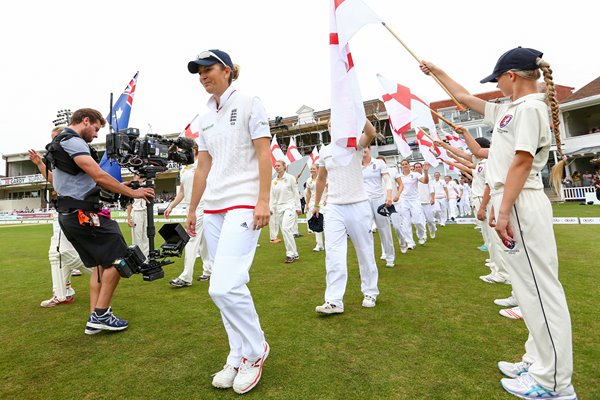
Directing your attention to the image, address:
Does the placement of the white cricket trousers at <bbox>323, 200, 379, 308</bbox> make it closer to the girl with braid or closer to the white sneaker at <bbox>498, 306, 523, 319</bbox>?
the white sneaker at <bbox>498, 306, 523, 319</bbox>

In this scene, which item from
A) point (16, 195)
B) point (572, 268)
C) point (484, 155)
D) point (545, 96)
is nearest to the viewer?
point (545, 96)

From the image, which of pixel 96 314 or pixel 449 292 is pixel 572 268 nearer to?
pixel 449 292

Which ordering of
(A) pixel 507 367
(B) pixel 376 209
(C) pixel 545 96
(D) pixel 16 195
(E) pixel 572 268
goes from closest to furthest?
1. (C) pixel 545 96
2. (A) pixel 507 367
3. (E) pixel 572 268
4. (B) pixel 376 209
5. (D) pixel 16 195

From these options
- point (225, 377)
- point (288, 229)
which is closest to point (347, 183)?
point (225, 377)

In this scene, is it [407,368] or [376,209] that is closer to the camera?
[407,368]

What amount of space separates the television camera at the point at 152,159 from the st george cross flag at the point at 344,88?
146 cm

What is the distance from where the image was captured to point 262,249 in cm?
919

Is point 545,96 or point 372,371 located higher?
point 545,96

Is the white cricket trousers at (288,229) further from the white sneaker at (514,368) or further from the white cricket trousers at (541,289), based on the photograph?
the white cricket trousers at (541,289)

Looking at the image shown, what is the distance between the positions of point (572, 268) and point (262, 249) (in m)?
6.66

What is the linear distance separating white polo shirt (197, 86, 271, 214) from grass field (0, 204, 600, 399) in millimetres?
1321

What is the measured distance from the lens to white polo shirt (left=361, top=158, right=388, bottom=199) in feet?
19.8

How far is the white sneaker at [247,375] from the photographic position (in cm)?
222

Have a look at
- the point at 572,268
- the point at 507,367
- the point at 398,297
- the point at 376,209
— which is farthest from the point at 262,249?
the point at 507,367
